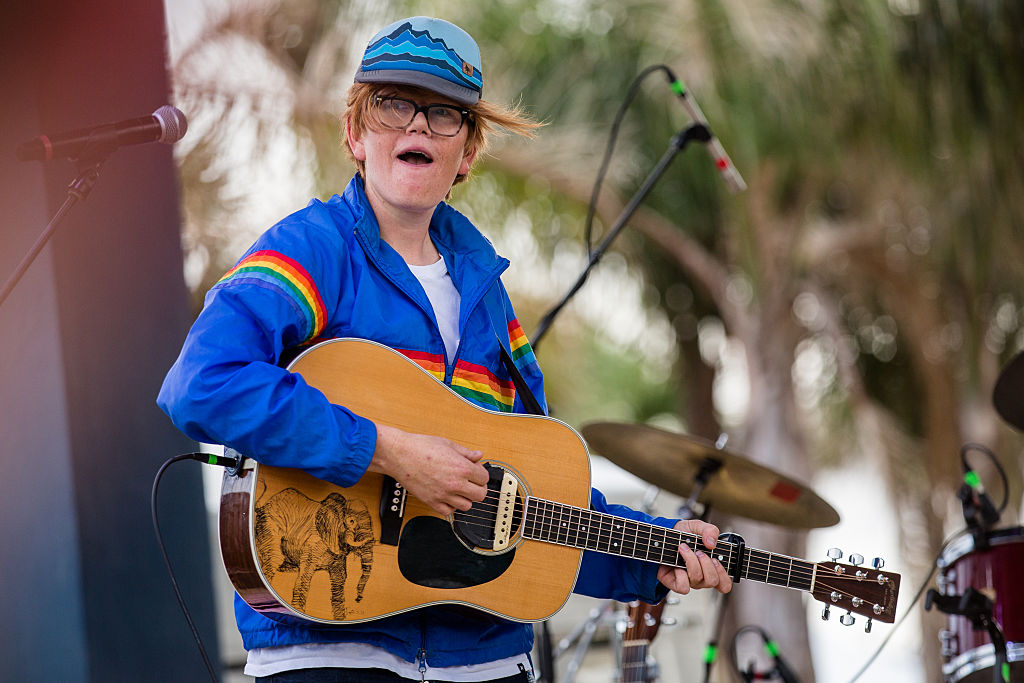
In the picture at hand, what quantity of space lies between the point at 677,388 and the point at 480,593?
766 centimetres

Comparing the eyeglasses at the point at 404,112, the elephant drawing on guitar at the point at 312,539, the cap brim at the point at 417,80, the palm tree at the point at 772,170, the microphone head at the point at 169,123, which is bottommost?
the elephant drawing on guitar at the point at 312,539

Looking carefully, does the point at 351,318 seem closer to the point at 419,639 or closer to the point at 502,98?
the point at 419,639

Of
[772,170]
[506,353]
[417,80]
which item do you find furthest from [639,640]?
[772,170]

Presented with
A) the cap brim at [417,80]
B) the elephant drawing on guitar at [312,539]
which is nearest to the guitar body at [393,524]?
the elephant drawing on guitar at [312,539]

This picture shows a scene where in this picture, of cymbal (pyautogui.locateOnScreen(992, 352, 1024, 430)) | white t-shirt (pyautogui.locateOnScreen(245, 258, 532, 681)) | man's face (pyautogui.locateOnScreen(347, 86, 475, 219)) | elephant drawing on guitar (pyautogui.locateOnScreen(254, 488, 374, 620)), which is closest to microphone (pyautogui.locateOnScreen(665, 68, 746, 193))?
cymbal (pyautogui.locateOnScreen(992, 352, 1024, 430))

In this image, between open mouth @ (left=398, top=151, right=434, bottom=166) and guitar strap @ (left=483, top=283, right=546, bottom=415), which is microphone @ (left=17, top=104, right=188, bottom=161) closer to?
open mouth @ (left=398, top=151, right=434, bottom=166)

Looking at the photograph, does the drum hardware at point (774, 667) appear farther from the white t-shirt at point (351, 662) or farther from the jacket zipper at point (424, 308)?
the jacket zipper at point (424, 308)

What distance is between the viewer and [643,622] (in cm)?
323

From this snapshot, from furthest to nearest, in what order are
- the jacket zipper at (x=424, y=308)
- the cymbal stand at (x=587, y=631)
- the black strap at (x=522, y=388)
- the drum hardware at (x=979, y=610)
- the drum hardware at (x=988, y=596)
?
the cymbal stand at (x=587, y=631) < the drum hardware at (x=988, y=596) < the drum hardware at (x=979, y=610) < the black strap at (x=522, y=388) < the jacket zipper at (x=424, y=308)

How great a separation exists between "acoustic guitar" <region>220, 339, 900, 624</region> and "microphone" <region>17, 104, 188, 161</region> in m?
0.72

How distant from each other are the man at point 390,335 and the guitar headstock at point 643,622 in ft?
3.37

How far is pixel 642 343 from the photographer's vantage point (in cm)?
885

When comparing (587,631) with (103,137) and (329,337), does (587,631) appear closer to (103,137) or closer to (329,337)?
(329,337)

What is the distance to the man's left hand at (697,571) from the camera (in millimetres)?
2186
